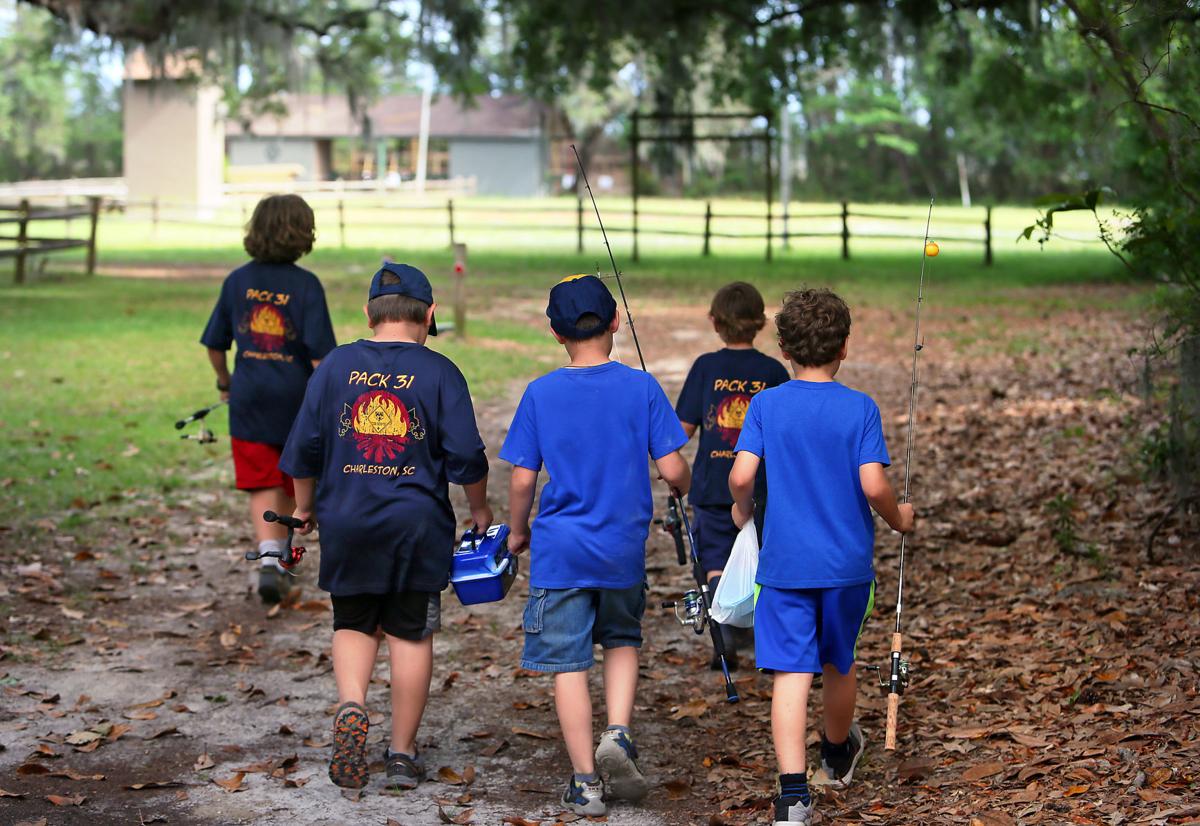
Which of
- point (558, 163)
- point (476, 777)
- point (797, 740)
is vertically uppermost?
point (558, 163)

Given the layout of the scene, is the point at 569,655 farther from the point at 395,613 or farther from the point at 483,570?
the point at 395,613

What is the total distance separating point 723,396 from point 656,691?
127cm

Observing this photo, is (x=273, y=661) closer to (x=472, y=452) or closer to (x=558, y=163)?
(x=472, y=452)

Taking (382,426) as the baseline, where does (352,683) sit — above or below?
below

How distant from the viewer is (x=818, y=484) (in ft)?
14.5

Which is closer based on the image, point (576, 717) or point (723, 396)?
point (576, 717)

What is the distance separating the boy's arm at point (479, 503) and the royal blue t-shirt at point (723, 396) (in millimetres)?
1228

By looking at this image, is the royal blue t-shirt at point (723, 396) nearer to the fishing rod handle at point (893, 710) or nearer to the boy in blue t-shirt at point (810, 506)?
the boy in blue t-shirt at point (810, 506)

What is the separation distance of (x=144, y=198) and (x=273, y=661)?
1591 inches

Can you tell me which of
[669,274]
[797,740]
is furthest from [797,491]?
[669,274]

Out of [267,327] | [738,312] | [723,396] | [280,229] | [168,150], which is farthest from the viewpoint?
[168,150]

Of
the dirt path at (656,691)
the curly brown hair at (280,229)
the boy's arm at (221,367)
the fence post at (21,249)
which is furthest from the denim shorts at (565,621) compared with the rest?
the fence post at (21,249)

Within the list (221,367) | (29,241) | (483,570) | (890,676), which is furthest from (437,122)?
(890,676)

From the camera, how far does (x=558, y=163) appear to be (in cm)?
7531
